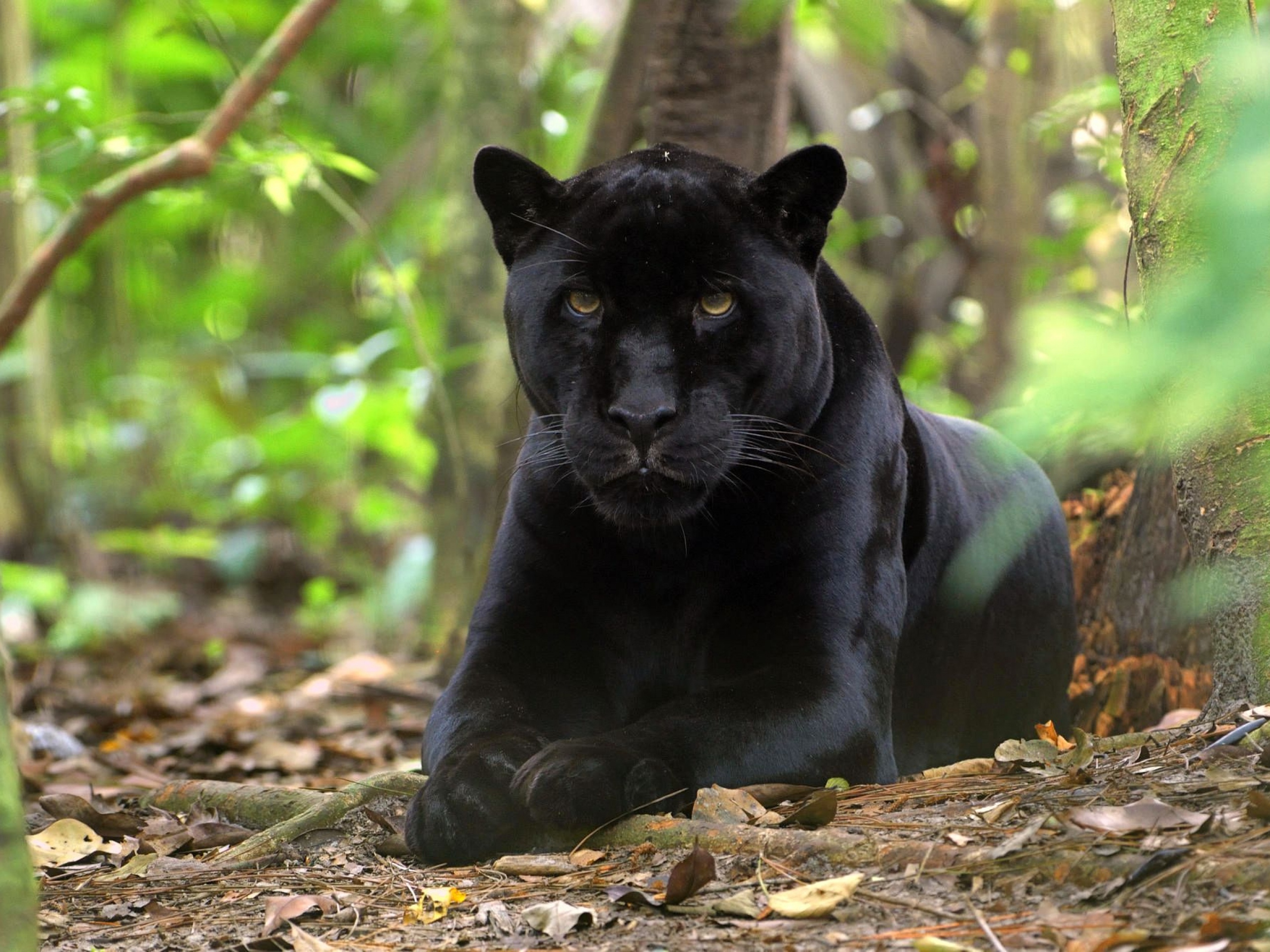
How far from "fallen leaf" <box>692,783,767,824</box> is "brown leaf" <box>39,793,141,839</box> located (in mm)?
1296

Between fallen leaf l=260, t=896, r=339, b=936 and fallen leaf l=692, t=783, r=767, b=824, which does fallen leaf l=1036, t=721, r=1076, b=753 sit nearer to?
fallen leaf l=692, t=783, r=767, b=824

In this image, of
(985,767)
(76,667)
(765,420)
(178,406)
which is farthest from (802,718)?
(178,406)

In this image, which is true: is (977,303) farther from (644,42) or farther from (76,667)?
(76,667)

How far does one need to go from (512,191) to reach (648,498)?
78 centimetres

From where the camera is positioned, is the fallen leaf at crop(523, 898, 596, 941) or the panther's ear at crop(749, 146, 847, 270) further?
the panther's ear at crop(749, 146, 847, 270)

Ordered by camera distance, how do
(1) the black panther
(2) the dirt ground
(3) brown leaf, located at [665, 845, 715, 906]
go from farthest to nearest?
(1) the black panther → (3) brown leaf, located at [665, 845, 715, 906] → (2) the dirt ground

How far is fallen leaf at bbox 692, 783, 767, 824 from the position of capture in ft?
6.94

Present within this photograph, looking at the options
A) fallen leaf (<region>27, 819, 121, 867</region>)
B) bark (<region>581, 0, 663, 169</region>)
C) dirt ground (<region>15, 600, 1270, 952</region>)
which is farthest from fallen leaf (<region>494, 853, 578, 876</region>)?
bark (<region>581, 0, 663, 169</region>)

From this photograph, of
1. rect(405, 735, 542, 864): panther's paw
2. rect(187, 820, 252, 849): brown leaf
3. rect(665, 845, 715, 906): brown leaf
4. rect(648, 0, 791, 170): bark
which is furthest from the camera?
rect(648, 0, 791, 170): bark

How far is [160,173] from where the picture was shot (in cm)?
387

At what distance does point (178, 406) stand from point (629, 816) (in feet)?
30.4

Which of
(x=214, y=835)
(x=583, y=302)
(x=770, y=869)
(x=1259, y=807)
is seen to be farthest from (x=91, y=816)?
(x=1259, y=807)

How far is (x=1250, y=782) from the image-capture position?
1761mm

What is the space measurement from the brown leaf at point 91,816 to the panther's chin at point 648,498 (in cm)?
124
